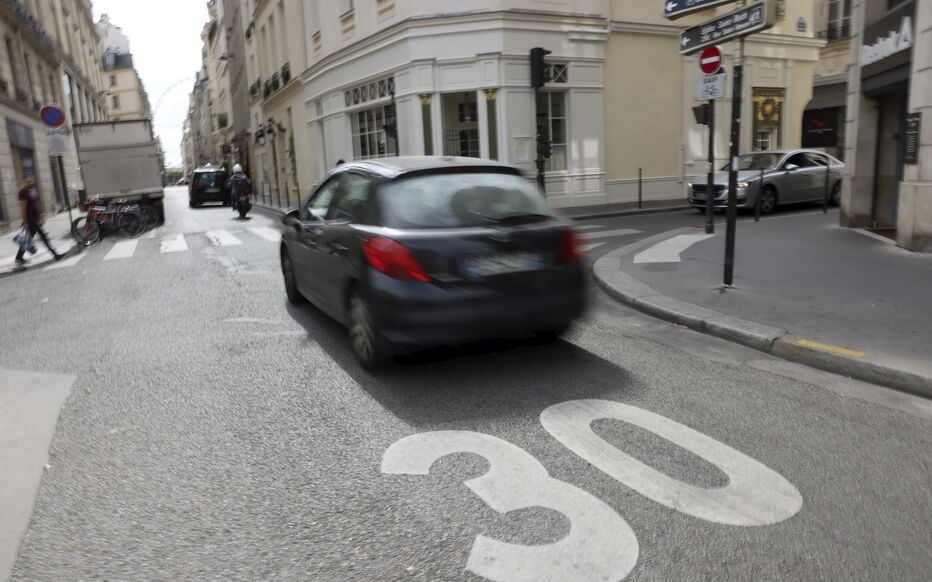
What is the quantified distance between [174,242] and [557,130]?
10.4m

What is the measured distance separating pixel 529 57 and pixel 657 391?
48.2ft

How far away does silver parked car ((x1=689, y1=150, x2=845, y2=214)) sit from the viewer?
50.0ft

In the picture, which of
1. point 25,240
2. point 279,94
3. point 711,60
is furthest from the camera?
point 279,94

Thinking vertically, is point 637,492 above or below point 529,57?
below

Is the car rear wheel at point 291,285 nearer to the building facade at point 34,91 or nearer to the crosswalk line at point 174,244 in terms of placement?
the crosswalk line at point 174,244

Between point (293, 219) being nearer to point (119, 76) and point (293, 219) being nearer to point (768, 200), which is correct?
point (768, 200)

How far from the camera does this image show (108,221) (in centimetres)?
1609

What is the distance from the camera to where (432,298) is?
4430 millimetres

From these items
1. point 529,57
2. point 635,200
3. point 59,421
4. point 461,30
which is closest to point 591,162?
point 635,200

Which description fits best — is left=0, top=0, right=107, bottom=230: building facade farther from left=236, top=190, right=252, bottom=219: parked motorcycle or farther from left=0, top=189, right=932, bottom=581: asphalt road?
left=0, top=189, right=932, bottom=581: asphalt road

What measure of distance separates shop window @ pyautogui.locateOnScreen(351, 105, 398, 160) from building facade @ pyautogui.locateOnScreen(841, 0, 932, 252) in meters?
11.6

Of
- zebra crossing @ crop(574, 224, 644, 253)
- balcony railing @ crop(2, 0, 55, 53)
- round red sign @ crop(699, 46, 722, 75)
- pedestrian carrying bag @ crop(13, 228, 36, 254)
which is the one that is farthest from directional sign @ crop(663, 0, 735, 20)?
balcony railing @ crop(2, 0, 55, 53)

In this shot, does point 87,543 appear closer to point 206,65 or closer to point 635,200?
point 635,200

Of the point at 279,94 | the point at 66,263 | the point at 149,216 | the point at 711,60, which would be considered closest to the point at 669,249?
the point at 711,60
